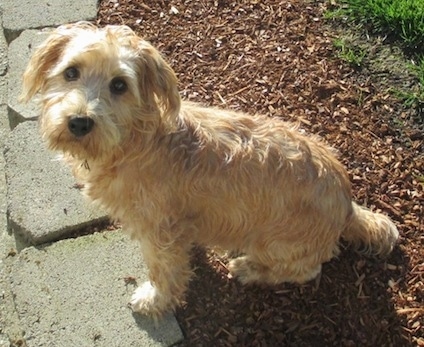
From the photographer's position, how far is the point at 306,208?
369 cm

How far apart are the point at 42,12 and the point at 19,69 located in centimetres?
72

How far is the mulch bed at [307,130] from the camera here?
409cm

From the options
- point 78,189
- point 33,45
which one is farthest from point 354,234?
point 33,45

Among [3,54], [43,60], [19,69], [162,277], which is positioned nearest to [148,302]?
[162,277]

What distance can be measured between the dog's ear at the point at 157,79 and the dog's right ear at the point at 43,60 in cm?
44

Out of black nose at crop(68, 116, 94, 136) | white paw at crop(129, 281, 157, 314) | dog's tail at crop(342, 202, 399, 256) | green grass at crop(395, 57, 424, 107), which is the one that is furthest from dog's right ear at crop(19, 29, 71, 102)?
green grass at crop(395, 57, 424, 107)

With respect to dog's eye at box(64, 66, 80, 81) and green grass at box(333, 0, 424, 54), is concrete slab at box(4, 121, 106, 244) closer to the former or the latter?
dog's eye at box(64, 66, 80, 81)

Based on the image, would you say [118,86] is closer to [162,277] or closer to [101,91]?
[101,91]

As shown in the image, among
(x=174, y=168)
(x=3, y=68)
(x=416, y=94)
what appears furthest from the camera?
(x=3, y=68)

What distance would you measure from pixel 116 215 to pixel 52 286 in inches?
30.4

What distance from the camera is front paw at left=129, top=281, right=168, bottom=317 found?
13.0 ft

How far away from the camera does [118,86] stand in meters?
3.29

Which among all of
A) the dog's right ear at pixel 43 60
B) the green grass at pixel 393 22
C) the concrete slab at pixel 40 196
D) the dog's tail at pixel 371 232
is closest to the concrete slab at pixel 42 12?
the concrete slab at pixel 40 196

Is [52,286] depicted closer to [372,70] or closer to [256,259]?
[256,259]
